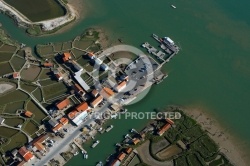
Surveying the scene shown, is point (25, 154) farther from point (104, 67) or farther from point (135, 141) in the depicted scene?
point (104, 67)

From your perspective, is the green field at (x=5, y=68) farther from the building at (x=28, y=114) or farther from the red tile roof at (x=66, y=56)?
the building at (x=28, y=114)

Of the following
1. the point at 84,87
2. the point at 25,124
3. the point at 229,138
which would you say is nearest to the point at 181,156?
the point at 229,138

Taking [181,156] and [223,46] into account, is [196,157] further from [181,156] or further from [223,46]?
[223,46]

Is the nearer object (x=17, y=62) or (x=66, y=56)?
(x=17, y=62)

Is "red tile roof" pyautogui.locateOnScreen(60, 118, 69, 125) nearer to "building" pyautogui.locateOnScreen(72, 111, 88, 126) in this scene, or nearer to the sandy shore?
"building" pyautogui.locateOnScreen(72, 111, 88, 126)

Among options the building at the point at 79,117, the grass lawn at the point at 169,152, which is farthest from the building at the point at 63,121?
the grass lawn at the point at 169,152

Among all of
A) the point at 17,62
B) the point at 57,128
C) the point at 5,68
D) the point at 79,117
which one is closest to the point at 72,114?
the point at 79,117
